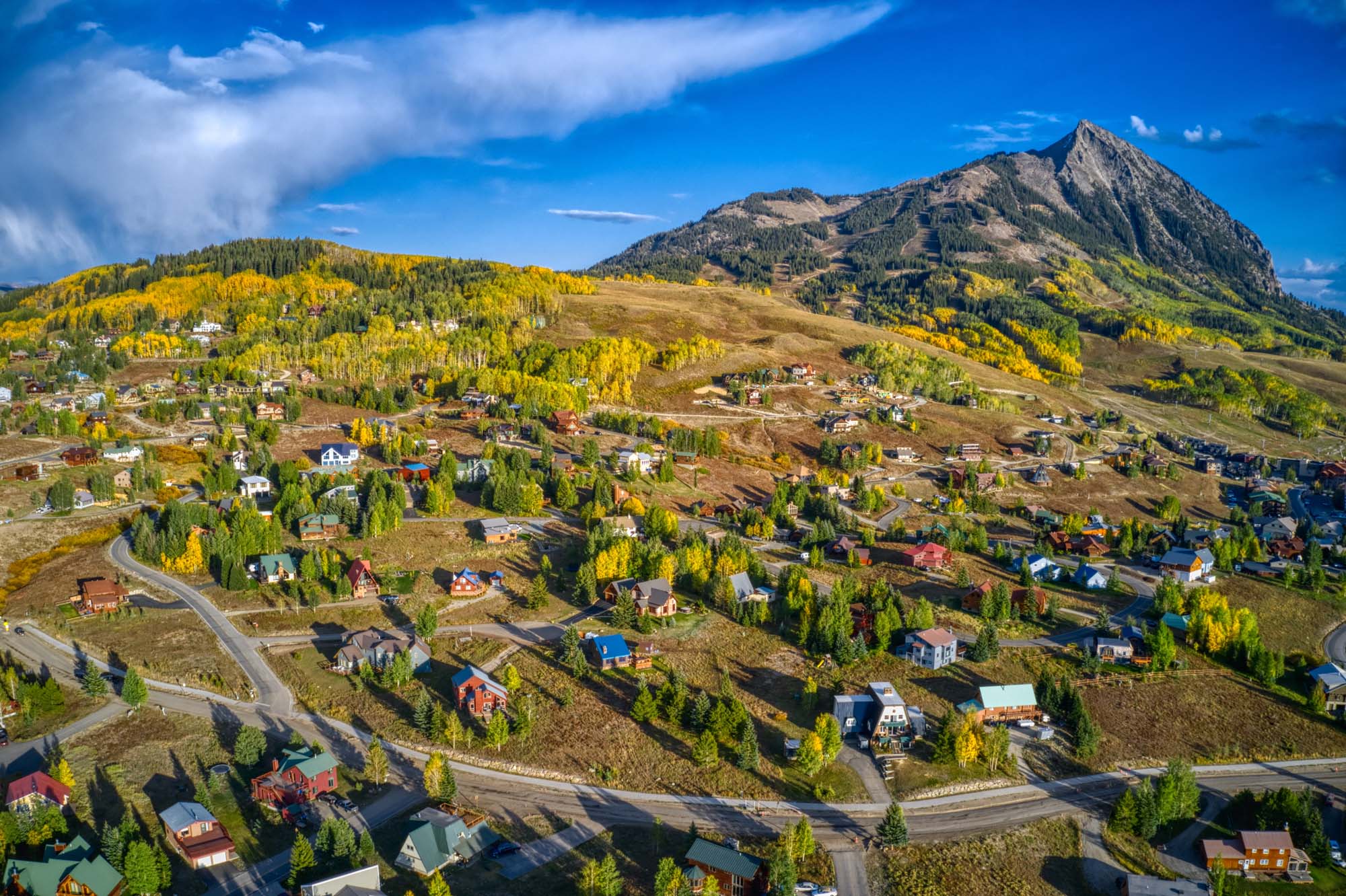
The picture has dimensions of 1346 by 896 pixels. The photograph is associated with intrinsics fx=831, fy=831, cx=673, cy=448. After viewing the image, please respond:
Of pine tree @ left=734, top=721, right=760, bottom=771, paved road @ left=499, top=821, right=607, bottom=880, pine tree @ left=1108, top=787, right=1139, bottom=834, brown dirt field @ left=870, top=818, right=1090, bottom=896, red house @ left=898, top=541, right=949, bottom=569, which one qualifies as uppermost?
red house @ left=898, top=541, right=949, bottom=569

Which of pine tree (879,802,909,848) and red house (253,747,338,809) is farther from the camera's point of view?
red house (253,747,338,809)

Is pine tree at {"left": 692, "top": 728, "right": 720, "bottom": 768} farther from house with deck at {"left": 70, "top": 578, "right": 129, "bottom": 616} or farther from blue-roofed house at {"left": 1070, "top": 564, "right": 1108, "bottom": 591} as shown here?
blue-roofed house at {"left": 1070, "top": 564, "right": 1108, "bottom": 591}

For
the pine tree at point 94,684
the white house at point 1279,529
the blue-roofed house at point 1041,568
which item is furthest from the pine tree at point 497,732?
the white house at point 1279,529

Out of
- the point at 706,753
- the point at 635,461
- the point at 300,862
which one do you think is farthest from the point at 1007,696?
the point at 635,461

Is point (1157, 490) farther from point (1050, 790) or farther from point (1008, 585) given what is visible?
point (1050, 790)

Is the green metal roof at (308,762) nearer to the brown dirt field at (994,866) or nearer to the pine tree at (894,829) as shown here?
the brown dirt field at (994,866)

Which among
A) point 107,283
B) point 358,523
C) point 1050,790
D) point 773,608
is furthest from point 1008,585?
point 107,283

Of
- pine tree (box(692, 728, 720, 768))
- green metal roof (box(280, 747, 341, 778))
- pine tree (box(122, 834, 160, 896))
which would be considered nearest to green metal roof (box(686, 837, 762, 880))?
pine tree (box(692, 728, 720, 768))
